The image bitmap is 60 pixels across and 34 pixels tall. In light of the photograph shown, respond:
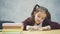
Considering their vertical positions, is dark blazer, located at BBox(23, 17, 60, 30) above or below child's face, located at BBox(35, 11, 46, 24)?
below

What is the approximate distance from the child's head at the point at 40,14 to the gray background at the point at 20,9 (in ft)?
0.12

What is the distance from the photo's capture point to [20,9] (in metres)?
1.17

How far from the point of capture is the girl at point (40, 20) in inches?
46.1

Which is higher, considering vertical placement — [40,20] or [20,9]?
[20,9]

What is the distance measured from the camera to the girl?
1.17m

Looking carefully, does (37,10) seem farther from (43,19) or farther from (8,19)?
(8,19)

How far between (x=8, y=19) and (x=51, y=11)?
0.45m

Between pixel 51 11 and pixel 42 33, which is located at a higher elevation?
pixel 51 11

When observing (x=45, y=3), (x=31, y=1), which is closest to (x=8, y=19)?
(x=31, y=1)

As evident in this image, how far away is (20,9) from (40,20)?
0.78 feet

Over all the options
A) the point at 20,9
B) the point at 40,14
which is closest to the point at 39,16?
the point at 40,14

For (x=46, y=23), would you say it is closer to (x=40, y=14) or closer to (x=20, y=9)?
(x=40, y=14)

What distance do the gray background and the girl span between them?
38 millimetres

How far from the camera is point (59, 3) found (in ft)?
3.90
